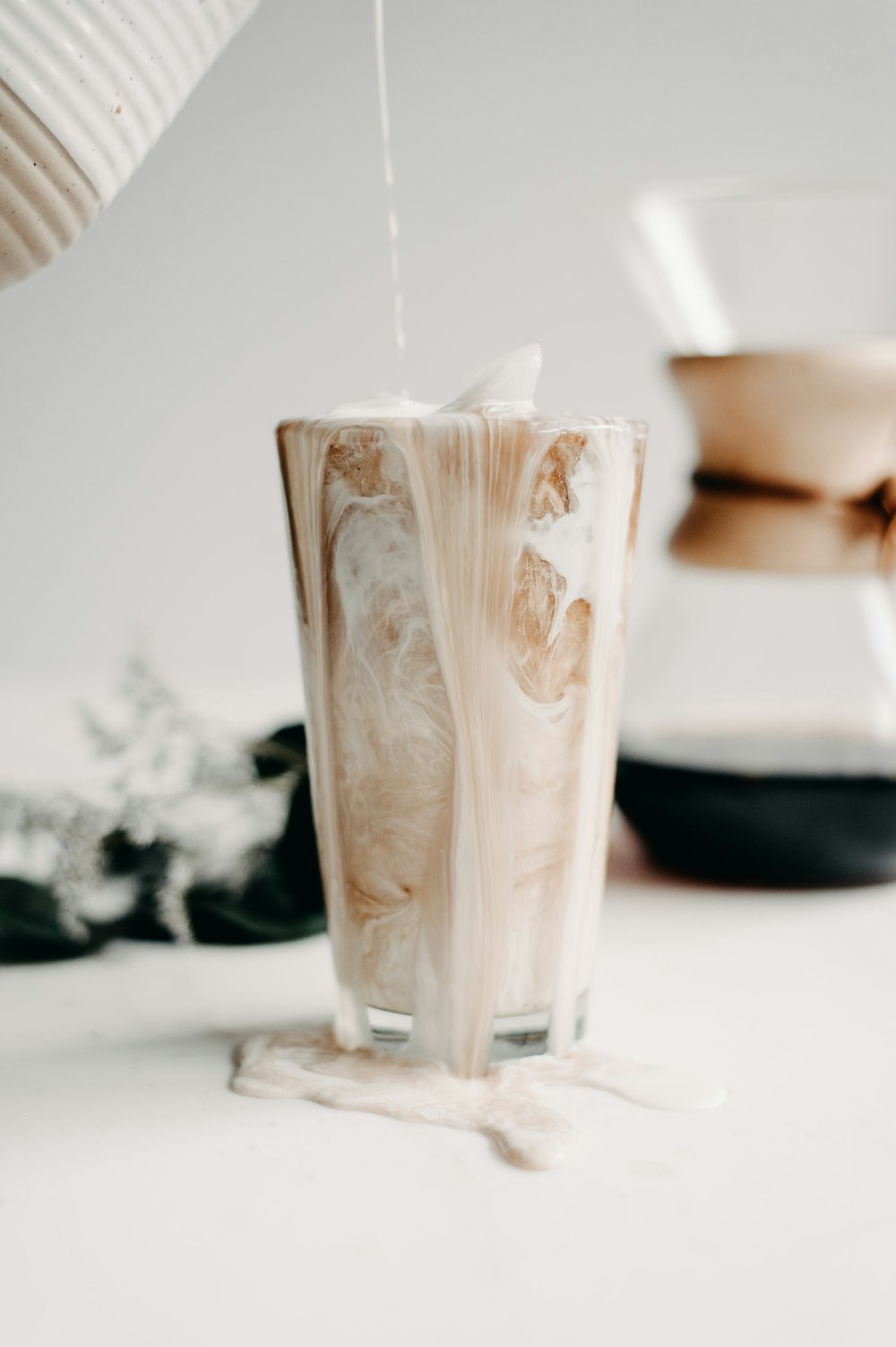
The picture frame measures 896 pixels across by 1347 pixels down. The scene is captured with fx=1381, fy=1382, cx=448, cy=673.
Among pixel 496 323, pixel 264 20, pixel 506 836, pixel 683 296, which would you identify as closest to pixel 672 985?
pixel 506 836

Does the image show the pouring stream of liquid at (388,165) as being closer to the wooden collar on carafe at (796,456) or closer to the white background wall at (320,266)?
the white background wall at (320,266)

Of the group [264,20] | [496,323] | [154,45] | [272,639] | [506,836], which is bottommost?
[272,639]

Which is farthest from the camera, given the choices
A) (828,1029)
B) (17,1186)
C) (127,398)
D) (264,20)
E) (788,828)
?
(127,398)

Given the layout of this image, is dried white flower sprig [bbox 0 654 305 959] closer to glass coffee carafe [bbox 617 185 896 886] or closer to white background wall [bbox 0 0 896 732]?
glass coffee carafe [bbox 617 185 896 886]

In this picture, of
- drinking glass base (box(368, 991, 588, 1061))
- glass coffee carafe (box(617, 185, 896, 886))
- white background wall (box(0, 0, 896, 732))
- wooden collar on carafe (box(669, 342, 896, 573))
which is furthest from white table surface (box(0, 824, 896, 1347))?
white background wall (box(0, 0, 896, 732))

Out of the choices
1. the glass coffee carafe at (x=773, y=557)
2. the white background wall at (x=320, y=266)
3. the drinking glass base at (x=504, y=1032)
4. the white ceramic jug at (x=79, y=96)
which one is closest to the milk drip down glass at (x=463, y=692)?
the drinking glass base at (x=504, y=1032)

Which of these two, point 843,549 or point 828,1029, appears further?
point 843,549

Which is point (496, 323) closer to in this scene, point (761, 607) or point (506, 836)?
point (761, 607)

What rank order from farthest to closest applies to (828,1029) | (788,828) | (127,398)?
1. (127,398)
2. (788,828)
3. (828,1029)
